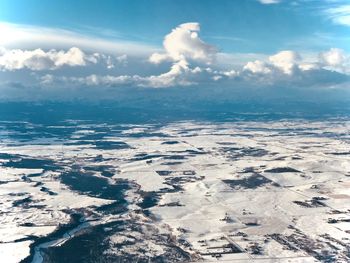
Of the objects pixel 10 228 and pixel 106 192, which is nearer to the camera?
pixel 10 228

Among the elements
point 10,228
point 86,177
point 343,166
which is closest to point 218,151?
point 343,166

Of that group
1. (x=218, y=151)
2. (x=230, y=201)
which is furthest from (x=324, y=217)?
(x=218, y=151)

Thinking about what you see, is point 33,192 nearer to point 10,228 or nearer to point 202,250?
point 10,228

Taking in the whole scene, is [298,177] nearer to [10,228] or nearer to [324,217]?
[324,217]

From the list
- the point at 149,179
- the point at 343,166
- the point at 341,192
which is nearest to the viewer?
the point at 341,192

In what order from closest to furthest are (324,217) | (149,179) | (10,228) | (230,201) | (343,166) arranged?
1. (10,228)
2. (324,217)
3. (230,201)
4. (149,179)
5. (343,166)

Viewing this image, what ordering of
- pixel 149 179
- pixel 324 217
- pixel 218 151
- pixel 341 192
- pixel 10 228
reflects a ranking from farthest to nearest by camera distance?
pixel 218 151
pixel 149 179
pixel 341 192
pixel 324 217
pixel 10 228
